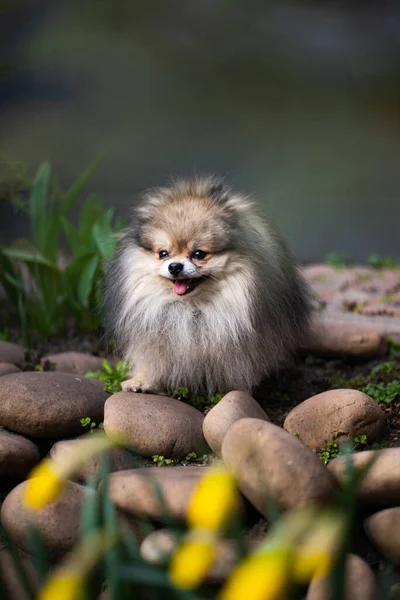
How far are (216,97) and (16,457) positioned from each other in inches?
160

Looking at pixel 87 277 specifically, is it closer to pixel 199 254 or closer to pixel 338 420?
pixel 199 254

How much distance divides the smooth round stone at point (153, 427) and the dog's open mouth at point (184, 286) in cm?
43

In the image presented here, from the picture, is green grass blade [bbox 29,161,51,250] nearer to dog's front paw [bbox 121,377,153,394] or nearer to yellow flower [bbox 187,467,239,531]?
dog's front paw [bbox 121,377,153,394]

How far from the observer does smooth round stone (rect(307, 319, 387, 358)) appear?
130 inches

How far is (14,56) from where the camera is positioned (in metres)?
5.44

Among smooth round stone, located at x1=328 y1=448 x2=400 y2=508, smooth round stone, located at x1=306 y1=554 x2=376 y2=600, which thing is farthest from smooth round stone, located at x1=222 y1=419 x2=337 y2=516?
smooth round stone, located at x1=306 y1=554 x2=376 y2=600

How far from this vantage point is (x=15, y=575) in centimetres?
178

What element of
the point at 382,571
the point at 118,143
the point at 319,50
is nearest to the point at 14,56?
the point at 118,143

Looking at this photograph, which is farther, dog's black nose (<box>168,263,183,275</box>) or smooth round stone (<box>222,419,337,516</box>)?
dog's black nose (<box>168,263,183,275</box>)

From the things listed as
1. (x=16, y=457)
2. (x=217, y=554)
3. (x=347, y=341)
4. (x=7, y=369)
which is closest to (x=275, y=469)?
(x=217, y=554)

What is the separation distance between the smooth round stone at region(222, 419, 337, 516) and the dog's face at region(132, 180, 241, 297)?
81 centimetres

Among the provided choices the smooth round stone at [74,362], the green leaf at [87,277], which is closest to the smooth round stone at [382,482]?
the smooth round stone at [74,362]

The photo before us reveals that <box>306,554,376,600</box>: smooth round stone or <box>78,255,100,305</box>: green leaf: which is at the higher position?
<box>78,255,100,305</box>: green leaf

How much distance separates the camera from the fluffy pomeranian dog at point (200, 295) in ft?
8.47
